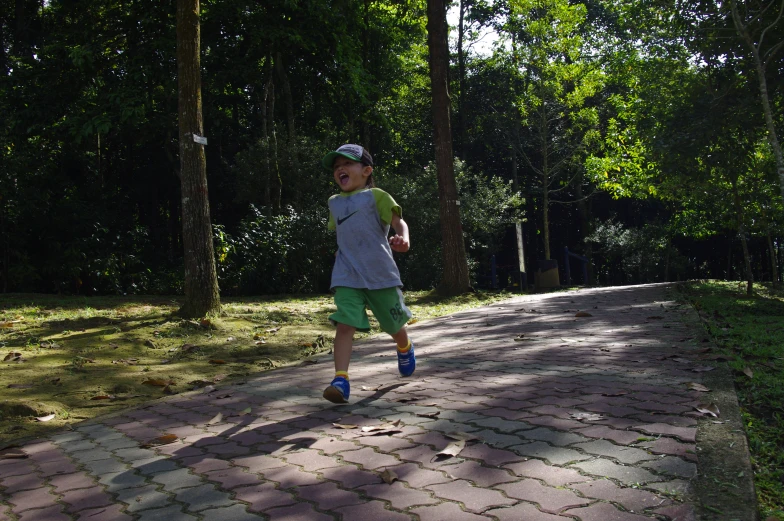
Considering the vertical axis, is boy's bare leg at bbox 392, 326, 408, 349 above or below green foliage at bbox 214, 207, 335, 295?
below

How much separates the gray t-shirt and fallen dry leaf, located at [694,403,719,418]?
2.07 m

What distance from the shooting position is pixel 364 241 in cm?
478

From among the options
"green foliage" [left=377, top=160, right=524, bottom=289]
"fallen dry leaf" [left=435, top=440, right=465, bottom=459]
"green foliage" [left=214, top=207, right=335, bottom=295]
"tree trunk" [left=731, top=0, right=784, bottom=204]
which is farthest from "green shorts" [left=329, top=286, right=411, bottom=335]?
"green foliage" [left=377, top=160, right=524, bottom=289]

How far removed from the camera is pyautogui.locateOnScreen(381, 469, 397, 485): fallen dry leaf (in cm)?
291

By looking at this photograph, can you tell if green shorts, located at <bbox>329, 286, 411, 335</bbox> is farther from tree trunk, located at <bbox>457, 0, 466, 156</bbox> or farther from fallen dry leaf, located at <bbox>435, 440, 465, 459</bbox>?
tree trunk, located at <bbox>457, 0, 466, 156</bbox>

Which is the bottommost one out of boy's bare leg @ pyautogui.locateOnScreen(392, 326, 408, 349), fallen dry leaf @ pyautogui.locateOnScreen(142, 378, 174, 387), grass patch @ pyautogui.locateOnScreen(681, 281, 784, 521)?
grass patch @ pyautogui.locateOnScreen(681, 281, 784, 521)

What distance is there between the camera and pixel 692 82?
14.0 metres

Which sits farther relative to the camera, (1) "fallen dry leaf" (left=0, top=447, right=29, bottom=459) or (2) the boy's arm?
(2) the boy's arm

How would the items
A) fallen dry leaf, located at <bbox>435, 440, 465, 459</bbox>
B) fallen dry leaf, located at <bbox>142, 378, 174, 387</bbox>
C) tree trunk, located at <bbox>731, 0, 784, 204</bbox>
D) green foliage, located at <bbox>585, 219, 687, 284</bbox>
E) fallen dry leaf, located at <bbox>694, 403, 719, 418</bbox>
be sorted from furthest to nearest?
green foliage, located at <bbox>585, 219, 687, 284</bbox> → tree trunk, located at <bbox>731, 0, 784, 204</bbox> → fallen dry leaf, located at <bbox>142, 378, 174, 387</bbox> → fallen dry leaf, located at <bbox>694, 403, 719, 418</bbox> → fallen dry leaf, located at <bbox>435, 440, 465, 459</bbox>

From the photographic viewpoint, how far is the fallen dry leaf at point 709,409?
11.9ft

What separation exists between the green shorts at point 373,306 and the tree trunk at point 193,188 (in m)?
4.74

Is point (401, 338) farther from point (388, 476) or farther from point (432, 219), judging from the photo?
point (432, 219)

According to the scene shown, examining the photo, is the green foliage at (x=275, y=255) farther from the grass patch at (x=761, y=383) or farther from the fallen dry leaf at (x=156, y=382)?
the grass patch at (x=761, y=383)

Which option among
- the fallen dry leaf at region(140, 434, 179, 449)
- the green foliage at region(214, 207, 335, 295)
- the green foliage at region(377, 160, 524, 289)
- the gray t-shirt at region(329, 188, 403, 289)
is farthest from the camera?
the green foliage at region(377, 160, 524, 289)
